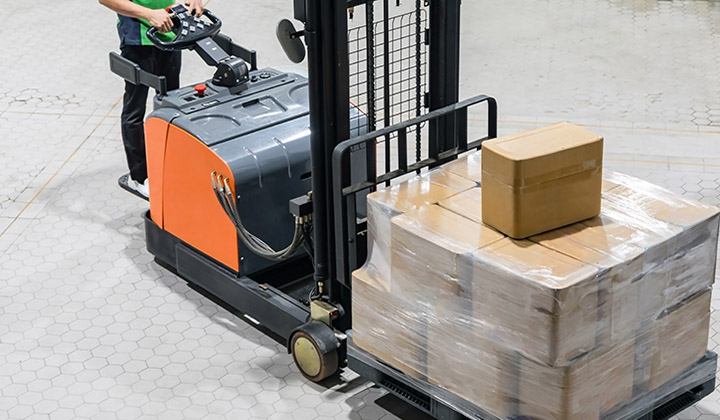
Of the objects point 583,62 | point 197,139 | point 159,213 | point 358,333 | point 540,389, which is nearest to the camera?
point 540,389

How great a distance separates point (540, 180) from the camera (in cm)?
364

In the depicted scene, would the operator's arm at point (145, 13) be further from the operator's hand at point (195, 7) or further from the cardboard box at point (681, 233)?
the cardboard box at point (681, 233)

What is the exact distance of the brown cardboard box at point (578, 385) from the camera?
11.6 ft

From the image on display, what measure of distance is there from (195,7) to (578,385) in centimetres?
305

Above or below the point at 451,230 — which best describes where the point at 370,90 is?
above

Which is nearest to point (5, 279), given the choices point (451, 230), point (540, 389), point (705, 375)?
point (451, 230)

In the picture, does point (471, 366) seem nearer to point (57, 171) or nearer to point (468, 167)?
point (468, 167)

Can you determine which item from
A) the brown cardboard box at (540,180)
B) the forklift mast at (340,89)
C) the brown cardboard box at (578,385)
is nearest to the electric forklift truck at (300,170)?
the forklift mast at (340,89)

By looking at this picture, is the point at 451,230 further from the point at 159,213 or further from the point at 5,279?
the point at 5,279

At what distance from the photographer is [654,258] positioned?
3.64 meters

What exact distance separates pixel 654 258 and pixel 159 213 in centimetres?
A: 258

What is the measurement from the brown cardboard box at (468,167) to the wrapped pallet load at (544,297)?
0.10 metres

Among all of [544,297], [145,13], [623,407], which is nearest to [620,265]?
[544,297]

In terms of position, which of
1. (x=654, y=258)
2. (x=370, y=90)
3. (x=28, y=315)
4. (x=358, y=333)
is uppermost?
(x=370, y=90)
